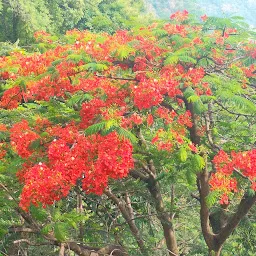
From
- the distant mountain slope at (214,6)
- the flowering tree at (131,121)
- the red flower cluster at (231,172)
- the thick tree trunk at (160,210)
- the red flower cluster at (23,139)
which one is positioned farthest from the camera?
the distant mountain slope at (214,6)

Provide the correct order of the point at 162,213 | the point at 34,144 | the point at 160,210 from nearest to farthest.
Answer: the point at 34,144 < the point at 162,213 < the point at 160,210

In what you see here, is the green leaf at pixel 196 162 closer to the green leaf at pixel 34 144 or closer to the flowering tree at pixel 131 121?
the flowering tree at pixel 131 121

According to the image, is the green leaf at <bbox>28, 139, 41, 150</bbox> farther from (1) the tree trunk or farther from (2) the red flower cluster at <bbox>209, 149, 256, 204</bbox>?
(1) the tree trunk

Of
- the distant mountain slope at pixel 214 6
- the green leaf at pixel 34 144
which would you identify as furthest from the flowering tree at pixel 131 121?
the distant mountain slope at pixel 214 6

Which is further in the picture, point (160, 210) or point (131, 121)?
point (160, 210)

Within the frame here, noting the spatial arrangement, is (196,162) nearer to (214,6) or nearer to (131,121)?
(131,121)

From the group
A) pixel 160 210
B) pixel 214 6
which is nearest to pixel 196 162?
pixel 160 210

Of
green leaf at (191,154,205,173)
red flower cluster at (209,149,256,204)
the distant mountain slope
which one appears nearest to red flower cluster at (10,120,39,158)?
green leaf at (191,154,205,173)

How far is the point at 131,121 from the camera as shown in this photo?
5320 mm

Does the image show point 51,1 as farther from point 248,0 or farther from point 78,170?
point 248,0

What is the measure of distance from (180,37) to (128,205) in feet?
10.9

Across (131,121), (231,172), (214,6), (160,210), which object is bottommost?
(214,6)

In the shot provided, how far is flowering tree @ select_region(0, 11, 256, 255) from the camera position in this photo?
4570 millimetres

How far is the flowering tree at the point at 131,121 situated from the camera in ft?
15.0
